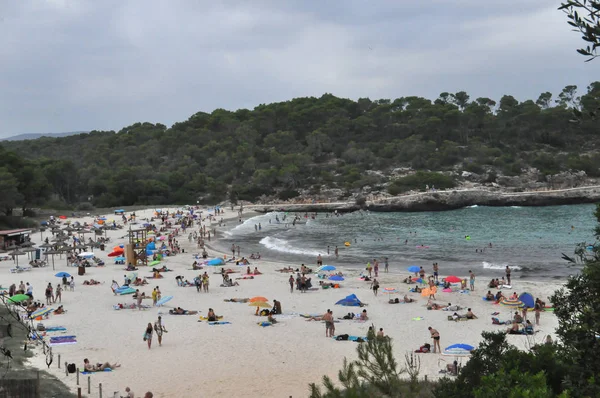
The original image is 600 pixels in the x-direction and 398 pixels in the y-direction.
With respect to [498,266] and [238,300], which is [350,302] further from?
[498,266]

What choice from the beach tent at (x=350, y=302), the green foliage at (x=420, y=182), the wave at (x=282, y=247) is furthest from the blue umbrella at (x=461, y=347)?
the green foliage at (x=420, y=182)

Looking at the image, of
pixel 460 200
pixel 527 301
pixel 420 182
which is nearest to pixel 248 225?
pixel 460 200

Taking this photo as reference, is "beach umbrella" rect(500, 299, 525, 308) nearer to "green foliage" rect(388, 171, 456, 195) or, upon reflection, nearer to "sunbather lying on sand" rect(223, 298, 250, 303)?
"sunbather lying on sand" rect(223, 298, 250, 303)

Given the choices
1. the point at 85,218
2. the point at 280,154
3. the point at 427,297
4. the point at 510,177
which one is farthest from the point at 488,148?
→ the point at 427,297

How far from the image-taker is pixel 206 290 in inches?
914

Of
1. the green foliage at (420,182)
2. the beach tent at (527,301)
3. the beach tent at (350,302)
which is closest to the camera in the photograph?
the beach tent at (527,301)

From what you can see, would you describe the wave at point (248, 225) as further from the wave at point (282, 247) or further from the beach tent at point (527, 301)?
the beach tent at point (527, 301)

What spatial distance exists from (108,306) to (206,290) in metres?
4.38

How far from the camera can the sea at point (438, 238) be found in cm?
2994

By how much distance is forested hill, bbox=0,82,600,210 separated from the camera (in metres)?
76.2

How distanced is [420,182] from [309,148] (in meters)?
23.4

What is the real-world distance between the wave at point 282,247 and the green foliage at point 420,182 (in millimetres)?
33862

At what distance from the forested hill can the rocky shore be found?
9.48 meters

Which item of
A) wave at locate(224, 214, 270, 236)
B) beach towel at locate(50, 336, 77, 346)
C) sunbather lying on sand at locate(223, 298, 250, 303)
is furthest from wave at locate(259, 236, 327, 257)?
beach towel at locate(50, 336, 77, 346)
